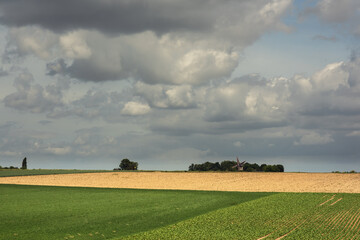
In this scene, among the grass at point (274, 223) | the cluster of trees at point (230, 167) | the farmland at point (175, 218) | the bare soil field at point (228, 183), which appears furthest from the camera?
the cluster of trees at point (230, 167)

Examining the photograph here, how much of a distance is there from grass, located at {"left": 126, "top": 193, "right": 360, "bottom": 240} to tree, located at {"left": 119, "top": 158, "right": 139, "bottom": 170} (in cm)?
11791

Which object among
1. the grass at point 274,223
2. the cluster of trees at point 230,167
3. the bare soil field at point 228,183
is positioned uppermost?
the cluster of trees at point 230,167

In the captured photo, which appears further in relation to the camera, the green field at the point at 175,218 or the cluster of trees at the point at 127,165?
the cluster of trees at the point at 127,165

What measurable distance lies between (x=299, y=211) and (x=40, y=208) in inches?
969

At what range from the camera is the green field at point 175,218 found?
2750 centimetres

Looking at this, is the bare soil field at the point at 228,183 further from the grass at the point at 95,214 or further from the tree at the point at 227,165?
the tree at the point at 227,165

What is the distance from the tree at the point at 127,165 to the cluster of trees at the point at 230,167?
23401mm

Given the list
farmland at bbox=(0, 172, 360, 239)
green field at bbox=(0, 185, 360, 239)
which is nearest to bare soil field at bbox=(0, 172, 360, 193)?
farmland at bbox=(0, 172, 360, 239)

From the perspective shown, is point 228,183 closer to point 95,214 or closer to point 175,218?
point 175,218

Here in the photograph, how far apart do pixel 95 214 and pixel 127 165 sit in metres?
125

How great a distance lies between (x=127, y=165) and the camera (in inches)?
6329

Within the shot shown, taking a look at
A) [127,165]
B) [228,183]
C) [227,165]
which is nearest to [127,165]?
A: [127,165]

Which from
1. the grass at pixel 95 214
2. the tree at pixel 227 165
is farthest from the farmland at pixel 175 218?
the tree at pixel 227 165

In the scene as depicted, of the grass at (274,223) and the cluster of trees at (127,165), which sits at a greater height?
the cluster of trees at (127,165)
